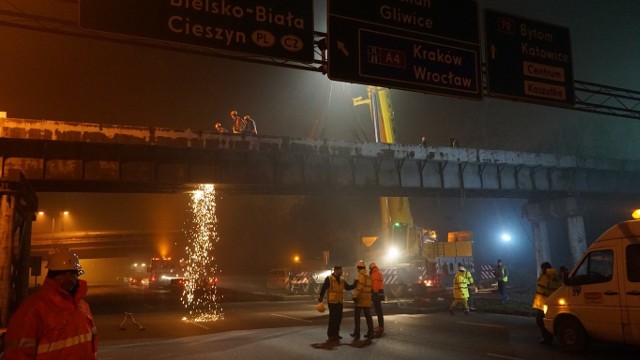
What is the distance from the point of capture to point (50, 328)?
11.4ft

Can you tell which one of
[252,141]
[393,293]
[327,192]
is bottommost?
[393,293]

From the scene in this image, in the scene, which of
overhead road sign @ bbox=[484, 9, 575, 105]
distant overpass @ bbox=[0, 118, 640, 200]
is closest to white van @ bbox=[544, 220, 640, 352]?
overhead road sign @ bbox=[484, 9, 575, 105]

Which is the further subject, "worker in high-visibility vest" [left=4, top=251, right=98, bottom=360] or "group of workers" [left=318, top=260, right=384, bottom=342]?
"group of workers" [left=318, top=260, right=384, bottom=342]

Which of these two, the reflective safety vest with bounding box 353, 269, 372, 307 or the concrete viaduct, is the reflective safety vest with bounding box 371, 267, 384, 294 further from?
the concrete viaduct

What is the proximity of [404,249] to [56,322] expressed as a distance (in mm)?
25052

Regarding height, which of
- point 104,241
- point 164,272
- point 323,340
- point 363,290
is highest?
point 104,241

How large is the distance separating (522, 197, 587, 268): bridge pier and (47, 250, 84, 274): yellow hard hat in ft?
109

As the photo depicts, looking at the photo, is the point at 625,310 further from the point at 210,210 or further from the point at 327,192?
the point at 210,210

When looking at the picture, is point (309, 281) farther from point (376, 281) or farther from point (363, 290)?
point (363, 290)

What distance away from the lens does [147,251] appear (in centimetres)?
8194

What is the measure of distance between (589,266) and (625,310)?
1.21 meters

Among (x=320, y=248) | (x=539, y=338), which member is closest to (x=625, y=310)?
(x=539, y=338)

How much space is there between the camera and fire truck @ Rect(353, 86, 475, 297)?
82.2 ft

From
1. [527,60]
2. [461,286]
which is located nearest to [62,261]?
[527,60]
